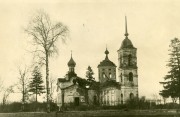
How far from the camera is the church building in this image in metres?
48.2

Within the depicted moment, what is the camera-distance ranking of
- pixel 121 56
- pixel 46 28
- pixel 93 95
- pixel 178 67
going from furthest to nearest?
pixel 93 95
pixel 121 56
pixel 178 67
pixel 46 28

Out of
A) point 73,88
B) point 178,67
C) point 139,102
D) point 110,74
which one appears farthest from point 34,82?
point 178,67

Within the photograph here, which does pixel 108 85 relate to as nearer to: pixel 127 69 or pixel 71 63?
pixel 127 69

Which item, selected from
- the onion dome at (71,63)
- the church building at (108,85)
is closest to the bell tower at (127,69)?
the church building at (108,85)

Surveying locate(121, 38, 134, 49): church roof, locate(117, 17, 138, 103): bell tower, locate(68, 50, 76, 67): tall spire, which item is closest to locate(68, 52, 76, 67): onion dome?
locate(68, 50, 76, 67): tall spire

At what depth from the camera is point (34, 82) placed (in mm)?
59250

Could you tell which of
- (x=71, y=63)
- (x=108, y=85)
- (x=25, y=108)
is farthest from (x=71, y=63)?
(x=25, y=108)

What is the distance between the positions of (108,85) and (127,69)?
4.24 meters

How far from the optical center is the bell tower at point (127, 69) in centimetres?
4797

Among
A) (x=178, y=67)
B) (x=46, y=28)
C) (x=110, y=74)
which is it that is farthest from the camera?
(x=110, y=74)

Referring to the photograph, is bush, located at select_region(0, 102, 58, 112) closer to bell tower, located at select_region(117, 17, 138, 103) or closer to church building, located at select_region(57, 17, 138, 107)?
church building, located at select_region(57, 17, 138, 107)

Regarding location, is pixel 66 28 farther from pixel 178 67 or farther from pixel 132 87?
pixel 132 87

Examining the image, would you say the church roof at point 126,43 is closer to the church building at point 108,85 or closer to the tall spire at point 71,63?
the church building at point 108,85

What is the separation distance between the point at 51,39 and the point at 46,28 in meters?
0.93
